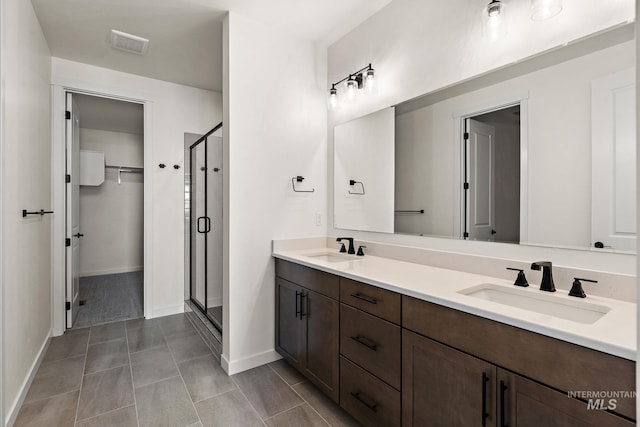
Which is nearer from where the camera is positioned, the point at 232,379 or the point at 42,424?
the point at 42,424

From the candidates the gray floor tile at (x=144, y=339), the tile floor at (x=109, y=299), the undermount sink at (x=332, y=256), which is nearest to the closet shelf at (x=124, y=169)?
the tile floor at (x=109, y=299)

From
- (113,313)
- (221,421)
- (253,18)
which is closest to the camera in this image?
(221,421)

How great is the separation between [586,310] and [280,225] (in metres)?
1.90

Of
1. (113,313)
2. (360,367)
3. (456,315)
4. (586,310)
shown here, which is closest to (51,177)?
(113,313)

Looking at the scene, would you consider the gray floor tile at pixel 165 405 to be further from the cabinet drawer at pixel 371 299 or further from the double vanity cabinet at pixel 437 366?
the cabinet drawer at pixel 371 299

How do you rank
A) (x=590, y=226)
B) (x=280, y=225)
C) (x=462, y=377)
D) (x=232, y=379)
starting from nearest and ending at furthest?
1. (x=462, y=377)
2. (x=590, y=226)
3. (x=232, y=379)
4. (x=280, y=225)

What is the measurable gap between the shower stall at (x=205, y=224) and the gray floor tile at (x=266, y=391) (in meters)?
0.85

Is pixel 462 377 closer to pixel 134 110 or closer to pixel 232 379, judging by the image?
pixel 232 379

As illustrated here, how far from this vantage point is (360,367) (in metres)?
1.64

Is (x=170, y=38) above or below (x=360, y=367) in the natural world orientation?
above

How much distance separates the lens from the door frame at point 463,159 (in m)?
1.47

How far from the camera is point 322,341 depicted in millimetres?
1931

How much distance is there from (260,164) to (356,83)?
3.13 ft

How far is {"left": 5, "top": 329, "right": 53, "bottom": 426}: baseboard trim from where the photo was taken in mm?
1709
